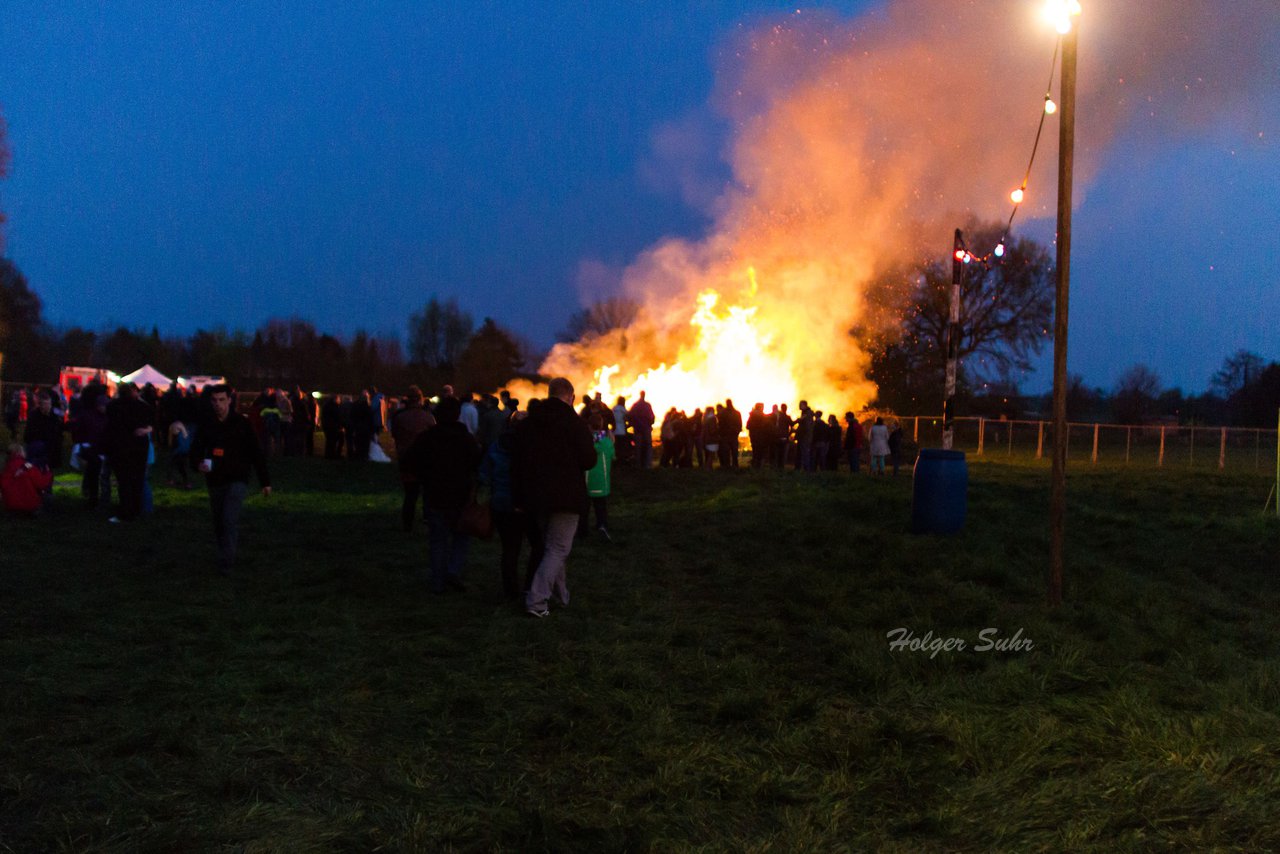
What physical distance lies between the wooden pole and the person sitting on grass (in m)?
11.6

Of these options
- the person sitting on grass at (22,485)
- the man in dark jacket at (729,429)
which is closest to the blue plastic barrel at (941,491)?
the man in dark jacket at (729,429)

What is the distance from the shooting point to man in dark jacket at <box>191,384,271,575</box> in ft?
29.5

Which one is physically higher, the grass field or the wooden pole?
the wooden pole

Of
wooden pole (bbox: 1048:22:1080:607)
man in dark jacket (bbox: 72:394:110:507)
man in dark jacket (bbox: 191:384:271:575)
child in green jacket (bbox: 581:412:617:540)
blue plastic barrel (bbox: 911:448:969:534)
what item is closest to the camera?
wooden pole (bbox: 1048:22:1080:607)

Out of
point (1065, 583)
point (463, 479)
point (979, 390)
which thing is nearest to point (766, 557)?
point (1065, 583)

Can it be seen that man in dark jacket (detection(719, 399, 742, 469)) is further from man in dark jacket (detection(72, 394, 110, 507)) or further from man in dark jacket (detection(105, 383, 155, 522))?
man in dark jacket (detection(72, 394, 110, 507))

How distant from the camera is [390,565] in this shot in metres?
9.95

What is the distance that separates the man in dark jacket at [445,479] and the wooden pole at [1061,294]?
15.8 ft

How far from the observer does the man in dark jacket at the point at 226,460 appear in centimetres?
899

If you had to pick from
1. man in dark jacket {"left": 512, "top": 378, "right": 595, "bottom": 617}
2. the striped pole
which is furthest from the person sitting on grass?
the striped pole

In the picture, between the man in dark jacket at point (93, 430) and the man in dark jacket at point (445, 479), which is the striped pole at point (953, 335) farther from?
the man in dark jacket at point (93, 430)

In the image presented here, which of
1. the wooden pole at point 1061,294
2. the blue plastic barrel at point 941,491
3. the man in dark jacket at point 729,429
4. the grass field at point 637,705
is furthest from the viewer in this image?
the man in dark jacket at point 729,429

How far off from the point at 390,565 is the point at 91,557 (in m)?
3.00

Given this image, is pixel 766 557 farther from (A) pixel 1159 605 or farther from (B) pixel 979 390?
(B) pixel 979 390
